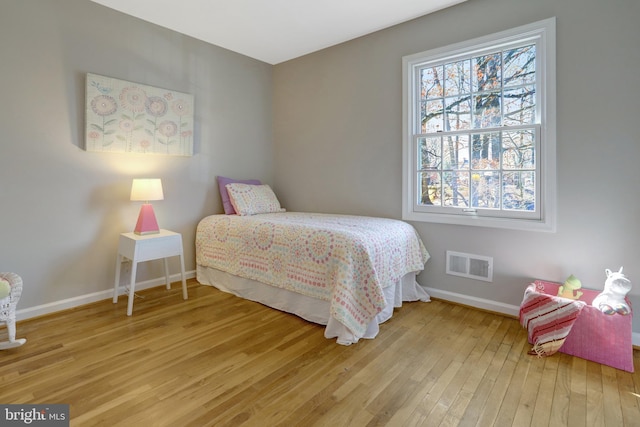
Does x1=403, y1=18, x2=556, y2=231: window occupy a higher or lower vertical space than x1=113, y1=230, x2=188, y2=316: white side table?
higher

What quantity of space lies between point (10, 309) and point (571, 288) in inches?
138

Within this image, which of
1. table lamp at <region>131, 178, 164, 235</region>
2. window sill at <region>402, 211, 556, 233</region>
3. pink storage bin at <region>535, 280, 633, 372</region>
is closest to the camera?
pink storage bin at <region>535, 280, 633, 372</region>

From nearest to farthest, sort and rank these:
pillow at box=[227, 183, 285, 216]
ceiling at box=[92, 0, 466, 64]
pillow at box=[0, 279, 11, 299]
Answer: pillow at box=[0, 279, 11, 299]
ceiling at box=[92, 0, 466, 64]
pillow at box=[227, 183, 285, 216]

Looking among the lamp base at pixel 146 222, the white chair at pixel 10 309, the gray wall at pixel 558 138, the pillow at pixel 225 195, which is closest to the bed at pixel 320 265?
the pillow at pixel 225 195

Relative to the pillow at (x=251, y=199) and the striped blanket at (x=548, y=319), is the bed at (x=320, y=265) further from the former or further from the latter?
the striped blanket at (x=548, y=319)

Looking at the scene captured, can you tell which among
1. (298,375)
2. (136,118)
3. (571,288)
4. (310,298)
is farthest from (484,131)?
(136,118)

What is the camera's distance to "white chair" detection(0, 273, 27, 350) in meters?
2.01

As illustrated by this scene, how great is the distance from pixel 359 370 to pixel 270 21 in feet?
9.57

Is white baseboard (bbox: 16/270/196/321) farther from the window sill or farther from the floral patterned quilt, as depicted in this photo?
the window sill

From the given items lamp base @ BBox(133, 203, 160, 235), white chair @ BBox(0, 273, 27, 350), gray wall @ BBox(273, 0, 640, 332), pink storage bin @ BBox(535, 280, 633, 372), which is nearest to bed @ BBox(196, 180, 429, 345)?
gray wall @ BBox(273, 0, 640, 332)

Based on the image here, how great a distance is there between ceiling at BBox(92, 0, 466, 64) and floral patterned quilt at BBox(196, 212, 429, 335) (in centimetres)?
178

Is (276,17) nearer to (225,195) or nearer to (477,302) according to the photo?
(225,195)

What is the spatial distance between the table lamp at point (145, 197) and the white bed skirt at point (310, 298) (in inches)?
29.0

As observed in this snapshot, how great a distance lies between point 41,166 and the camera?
2533mm
